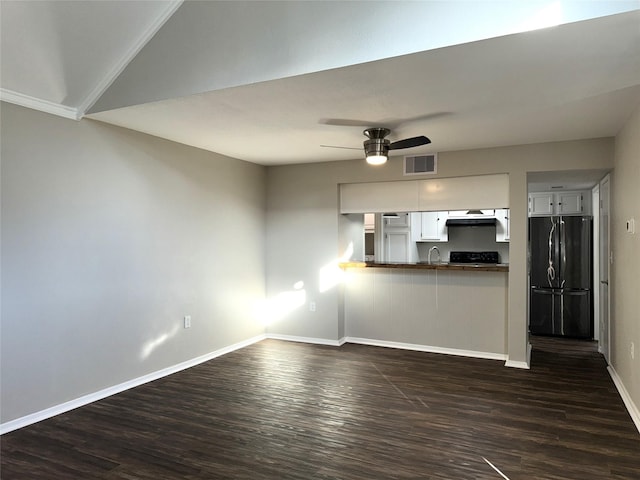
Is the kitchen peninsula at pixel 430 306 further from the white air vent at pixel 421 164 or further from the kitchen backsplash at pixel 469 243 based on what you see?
the kitchen backsplash at pixel 469 243

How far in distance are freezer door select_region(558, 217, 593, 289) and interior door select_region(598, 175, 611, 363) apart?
2.87 ft

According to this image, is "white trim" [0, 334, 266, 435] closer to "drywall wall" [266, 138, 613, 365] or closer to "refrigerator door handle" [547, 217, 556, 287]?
"drywall wall" [266, 138, 613, 365]

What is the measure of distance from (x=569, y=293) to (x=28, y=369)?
6.17 meters

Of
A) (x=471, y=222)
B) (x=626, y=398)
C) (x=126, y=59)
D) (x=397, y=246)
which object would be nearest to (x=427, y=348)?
(x=626, y=398)

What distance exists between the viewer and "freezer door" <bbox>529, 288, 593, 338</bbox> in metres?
5.97

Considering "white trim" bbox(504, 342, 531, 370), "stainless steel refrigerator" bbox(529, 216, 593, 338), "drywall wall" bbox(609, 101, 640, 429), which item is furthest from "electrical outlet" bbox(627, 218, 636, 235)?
"stainless steel refrigerator" bbox(529, 216, 593, 338)

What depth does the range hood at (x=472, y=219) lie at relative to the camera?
6.92 metres

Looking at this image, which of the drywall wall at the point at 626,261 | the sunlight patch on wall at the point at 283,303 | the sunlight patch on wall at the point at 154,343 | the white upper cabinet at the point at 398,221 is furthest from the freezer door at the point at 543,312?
the sunlight patch on wall at the point at 154,343

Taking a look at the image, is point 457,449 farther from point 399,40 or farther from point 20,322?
point 20,322

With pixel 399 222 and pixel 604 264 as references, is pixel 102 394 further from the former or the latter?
pixel 604 264

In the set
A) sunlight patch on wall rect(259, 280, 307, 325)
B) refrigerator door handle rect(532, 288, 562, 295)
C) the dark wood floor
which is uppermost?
refrigerator door handle rect(532, 288, 562, 295)

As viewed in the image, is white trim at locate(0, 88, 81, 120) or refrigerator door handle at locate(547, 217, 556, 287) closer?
white trim at locate(0, 88, 81, 120)

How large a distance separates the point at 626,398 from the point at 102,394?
4.24 metres

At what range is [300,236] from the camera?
18.9ft
